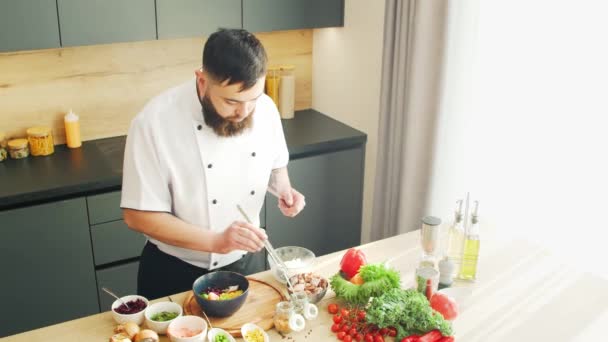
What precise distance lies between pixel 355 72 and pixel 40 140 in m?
1.68

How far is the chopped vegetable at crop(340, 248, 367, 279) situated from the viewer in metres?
2.01

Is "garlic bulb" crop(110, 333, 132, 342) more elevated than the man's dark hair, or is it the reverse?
the man's dark hair

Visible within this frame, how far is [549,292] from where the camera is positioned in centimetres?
202

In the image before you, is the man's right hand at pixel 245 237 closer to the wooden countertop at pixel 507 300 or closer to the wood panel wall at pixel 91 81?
the wooden countertop at pixel 507 300

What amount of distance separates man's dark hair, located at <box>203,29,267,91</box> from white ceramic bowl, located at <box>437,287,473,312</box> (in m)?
0.89

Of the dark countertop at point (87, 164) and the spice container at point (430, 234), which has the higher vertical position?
the spice container at point (430, 234)

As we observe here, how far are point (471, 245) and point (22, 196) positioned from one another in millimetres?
1835

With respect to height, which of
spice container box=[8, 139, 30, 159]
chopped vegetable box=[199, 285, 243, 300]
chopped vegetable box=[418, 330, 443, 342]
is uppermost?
spice container box=[8, 139, 30, 159]

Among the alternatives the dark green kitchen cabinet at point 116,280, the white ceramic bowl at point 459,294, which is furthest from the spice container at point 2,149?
the white ceramic bowl at point 459,294

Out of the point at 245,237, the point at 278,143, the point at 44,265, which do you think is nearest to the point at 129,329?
the point at 245,237

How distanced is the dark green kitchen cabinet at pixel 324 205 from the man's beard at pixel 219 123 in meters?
1.13

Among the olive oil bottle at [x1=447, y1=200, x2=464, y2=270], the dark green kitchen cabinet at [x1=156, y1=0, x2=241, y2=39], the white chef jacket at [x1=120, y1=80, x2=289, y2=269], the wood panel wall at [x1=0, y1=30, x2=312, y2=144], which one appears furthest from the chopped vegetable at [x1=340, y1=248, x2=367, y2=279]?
the wood panel wall at [x1=0, y1=30, x2=312, y2=144]

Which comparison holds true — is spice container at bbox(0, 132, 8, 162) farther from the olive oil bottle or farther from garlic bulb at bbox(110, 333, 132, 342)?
the olive oil bottle

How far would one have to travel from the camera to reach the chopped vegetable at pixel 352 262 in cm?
201
